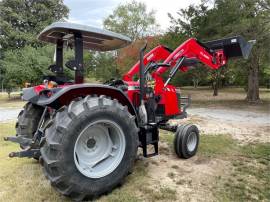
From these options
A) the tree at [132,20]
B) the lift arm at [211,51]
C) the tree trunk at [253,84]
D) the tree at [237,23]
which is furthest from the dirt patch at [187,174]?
the tree at [132,20]

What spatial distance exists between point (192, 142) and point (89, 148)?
2.24 m

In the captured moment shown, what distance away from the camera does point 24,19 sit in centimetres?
2631

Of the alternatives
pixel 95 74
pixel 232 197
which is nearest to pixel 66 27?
pixel 232 197

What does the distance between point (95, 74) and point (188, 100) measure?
2019 centimetres

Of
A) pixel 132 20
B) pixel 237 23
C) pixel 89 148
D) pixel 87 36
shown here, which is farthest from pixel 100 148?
pixel 132 20

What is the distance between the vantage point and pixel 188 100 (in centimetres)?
554

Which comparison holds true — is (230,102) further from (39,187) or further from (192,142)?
(39,187)

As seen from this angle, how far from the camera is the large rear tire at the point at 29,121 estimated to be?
4180 millimetres

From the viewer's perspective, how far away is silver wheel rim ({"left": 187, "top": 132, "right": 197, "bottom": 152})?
4785 millimetres

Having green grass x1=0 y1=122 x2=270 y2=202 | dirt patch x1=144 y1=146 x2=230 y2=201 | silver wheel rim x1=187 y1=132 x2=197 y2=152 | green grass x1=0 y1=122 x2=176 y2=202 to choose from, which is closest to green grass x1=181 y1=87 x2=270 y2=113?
green grass x1=0 y1=122 x2=270 y2=202

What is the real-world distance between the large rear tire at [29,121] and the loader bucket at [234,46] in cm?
349

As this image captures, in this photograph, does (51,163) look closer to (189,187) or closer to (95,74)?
(189,187)

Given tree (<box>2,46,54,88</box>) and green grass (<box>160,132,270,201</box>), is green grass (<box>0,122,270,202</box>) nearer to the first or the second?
green grass (<box>160,132,270,201</box>)

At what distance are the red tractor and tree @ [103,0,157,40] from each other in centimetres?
2216
